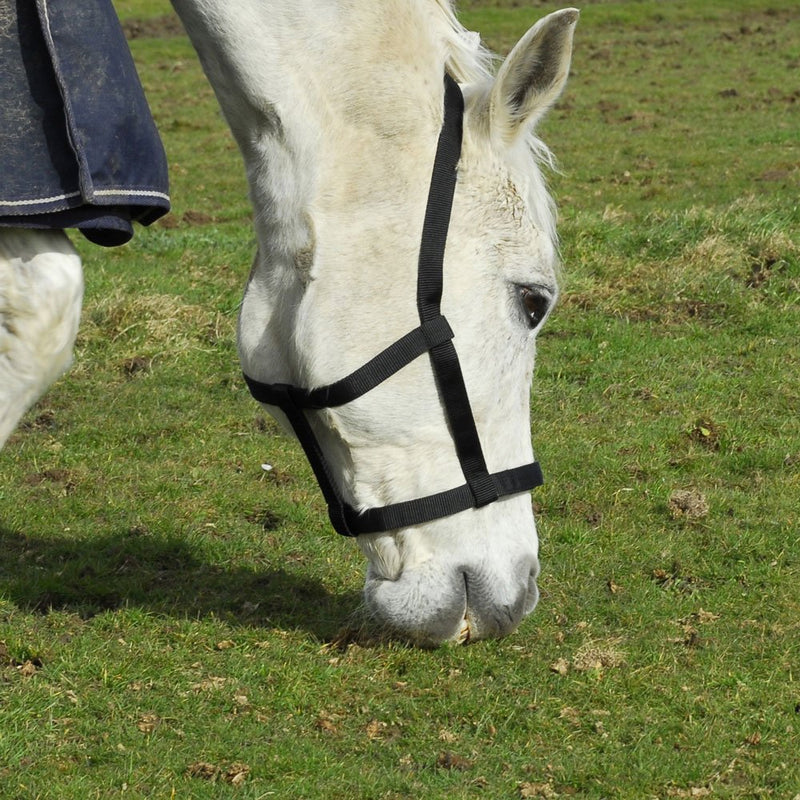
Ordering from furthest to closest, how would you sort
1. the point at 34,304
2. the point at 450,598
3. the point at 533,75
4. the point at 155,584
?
the point at 155,584, the point at 450,598, the point at 533,75, the point at 34,304

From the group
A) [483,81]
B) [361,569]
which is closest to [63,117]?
[483,81]

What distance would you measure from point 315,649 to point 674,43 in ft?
75.0

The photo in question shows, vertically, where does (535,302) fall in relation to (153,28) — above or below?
above

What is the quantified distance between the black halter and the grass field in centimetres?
82

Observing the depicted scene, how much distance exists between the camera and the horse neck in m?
3.08

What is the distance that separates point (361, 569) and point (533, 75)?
97.2 inches

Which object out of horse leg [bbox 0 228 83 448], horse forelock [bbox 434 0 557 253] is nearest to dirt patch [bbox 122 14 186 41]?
horse forelock [bbox 434 0 557 253]

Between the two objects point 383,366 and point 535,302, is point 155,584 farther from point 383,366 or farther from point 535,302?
point 535,302

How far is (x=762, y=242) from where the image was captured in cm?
866

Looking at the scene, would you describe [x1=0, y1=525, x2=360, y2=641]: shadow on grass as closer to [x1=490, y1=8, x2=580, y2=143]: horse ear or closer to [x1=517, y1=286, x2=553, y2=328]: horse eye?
[x1=517, y1=286, x2=553, y2=328]: horse eye

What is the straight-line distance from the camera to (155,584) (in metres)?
4.86

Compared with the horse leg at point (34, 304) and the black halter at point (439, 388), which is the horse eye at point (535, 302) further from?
the horse leg at point (34, 304)

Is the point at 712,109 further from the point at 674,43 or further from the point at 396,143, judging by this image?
the point at 396,143

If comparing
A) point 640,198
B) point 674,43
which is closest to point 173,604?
point 640,198
